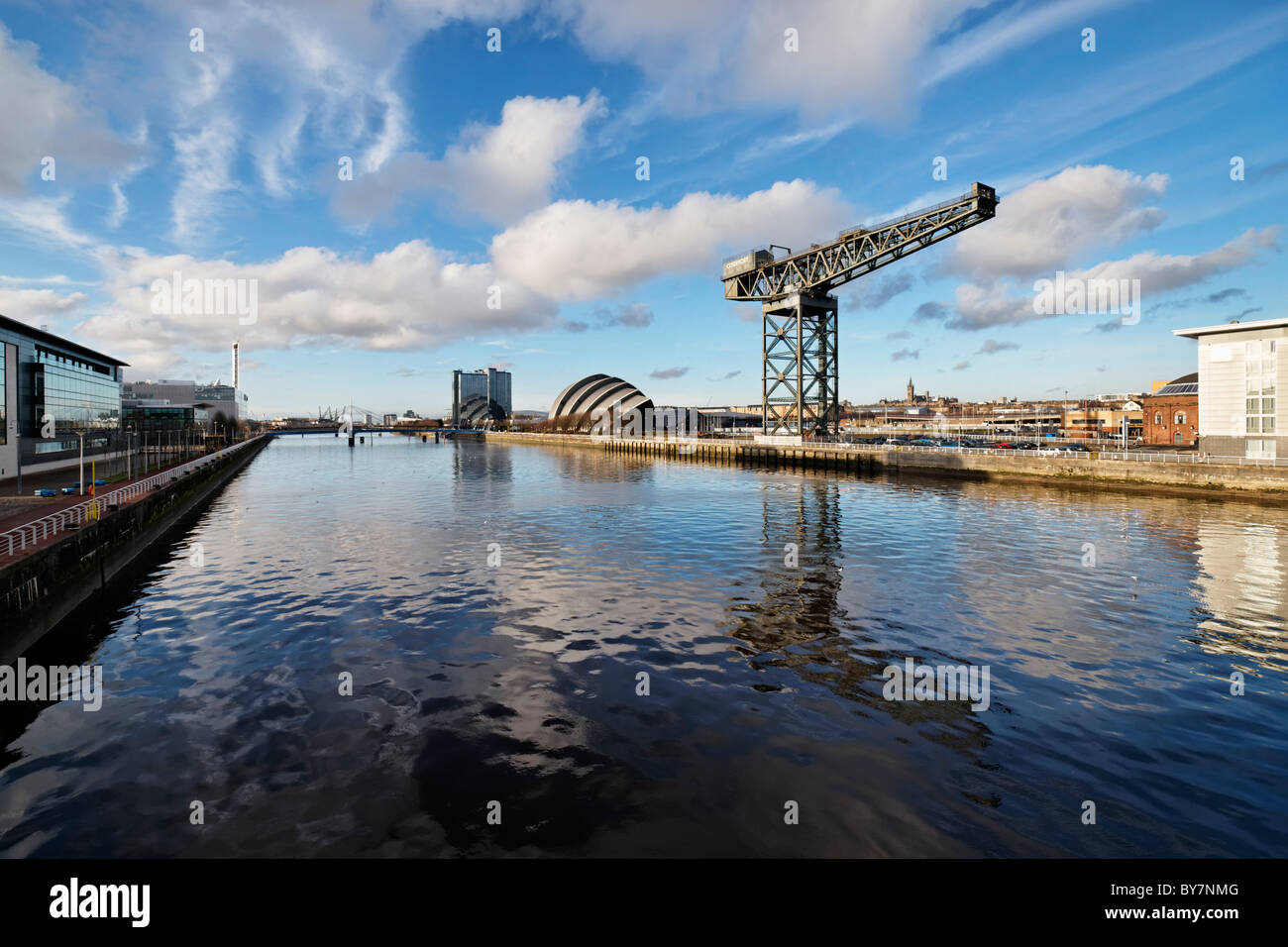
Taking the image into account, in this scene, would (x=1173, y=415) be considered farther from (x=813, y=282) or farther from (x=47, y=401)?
(x=47, y=401)

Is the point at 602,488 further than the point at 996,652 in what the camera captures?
Yes

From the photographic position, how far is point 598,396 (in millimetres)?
166000

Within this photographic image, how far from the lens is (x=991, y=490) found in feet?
154

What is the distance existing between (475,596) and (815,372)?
191ft

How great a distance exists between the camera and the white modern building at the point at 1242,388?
40.7m

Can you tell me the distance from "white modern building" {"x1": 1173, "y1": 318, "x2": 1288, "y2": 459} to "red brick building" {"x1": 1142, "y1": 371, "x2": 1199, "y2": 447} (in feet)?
108

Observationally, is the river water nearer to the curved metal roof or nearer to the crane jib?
the crane jib

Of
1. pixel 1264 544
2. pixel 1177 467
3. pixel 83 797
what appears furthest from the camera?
pixel 1177 467

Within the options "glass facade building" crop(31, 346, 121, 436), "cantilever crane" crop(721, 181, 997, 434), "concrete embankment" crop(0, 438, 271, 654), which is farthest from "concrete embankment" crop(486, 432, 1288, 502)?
"glass facade building" crop(31, 346, 121, 436)

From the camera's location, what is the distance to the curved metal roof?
160000 millimetres
